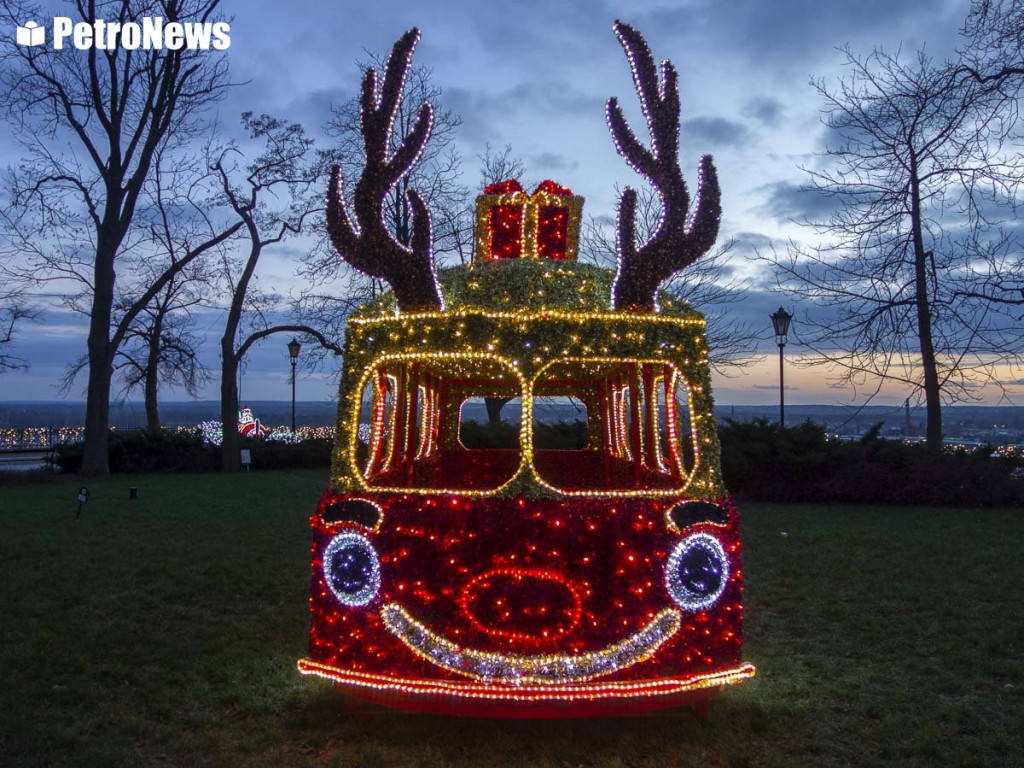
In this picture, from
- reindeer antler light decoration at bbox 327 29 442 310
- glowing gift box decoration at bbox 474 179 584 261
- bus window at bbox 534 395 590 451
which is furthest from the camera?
bus window at bbox 534 395 590 451

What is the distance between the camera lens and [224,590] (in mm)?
8383

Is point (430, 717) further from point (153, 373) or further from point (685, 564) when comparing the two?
point (153, 373)

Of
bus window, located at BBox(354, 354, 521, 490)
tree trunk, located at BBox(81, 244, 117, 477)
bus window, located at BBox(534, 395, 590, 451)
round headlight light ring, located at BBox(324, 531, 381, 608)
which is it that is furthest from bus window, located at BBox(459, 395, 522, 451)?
round headlight light ring, located at BBox(324, 531, 381, 608)

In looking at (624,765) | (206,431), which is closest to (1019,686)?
(624,765)

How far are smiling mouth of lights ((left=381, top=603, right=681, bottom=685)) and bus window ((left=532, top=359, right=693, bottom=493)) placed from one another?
76 cm

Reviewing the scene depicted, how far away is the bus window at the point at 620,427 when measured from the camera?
5.18 m

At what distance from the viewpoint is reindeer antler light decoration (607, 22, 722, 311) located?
185 inches

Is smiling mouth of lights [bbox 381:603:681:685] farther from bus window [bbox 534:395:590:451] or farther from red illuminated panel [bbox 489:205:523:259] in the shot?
bus window [bbox 534:395:590:451]

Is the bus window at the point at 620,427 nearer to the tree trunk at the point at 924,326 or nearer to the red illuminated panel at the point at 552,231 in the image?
the red illuminated panel at the point at 552,231

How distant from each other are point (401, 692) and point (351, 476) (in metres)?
1.11

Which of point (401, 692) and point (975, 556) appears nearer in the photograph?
point (401, 692)

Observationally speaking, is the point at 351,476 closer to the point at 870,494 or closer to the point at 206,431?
the point at 870,494

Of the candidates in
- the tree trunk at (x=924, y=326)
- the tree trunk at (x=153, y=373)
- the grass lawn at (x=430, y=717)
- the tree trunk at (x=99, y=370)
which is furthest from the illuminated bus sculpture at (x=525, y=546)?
the tree trunk at (x=153, y=373)

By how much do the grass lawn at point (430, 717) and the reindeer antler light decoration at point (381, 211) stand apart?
246 centimetres
